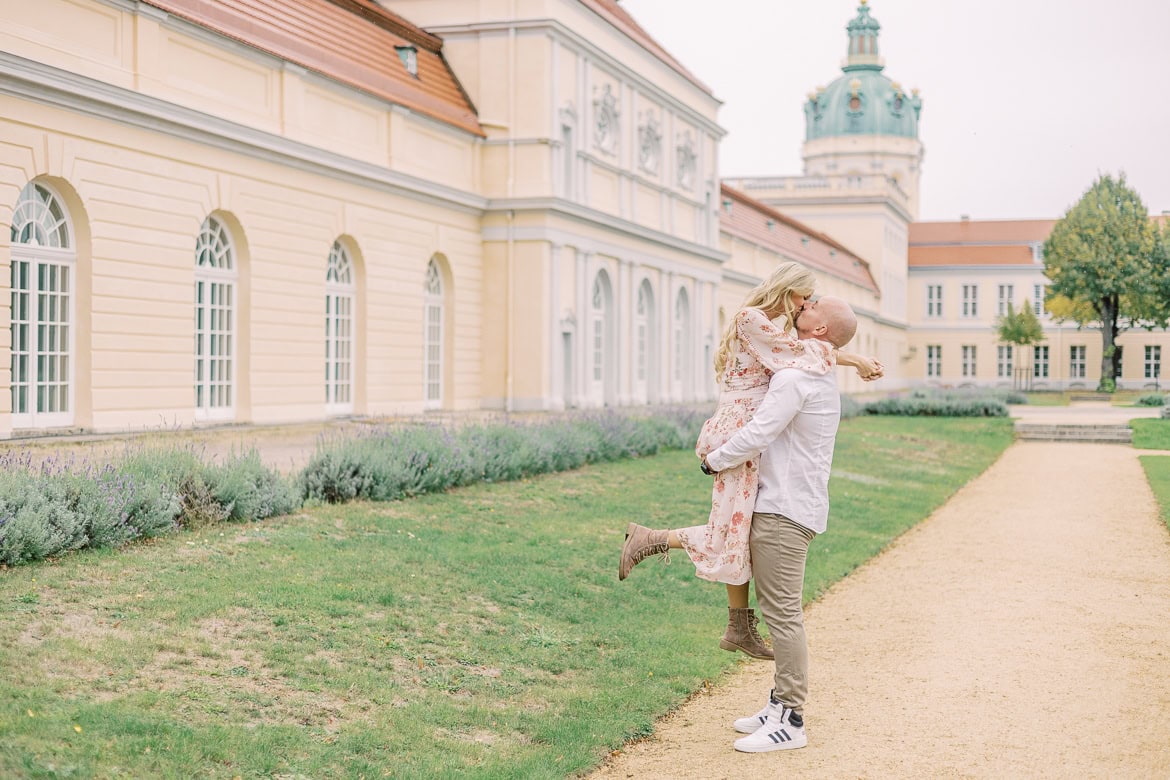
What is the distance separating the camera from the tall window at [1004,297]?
83.4 metres

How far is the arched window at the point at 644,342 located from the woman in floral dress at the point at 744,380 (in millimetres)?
29103

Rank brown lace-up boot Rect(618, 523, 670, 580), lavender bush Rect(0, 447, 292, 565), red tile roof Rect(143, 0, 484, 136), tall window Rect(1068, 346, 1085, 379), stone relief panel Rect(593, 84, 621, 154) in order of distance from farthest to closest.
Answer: tall window Rect(1068, 346, 1085, 379), stone relief panel Rect(593, 84, 621, 154), red tile roof Rect(143, 0, 484, 136), lavender bush Rect(0, 447, 292, 565), brown lace-up boot Rect(618, 523, 670, 580)

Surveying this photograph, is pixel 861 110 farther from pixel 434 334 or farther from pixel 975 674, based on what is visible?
pixel 975 674

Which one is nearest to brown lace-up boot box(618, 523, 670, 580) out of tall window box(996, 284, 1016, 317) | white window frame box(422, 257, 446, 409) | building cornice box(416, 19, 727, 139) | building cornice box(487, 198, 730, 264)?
white window frame box(422, 257, 446, 409)

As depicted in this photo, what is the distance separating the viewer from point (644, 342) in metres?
36.3

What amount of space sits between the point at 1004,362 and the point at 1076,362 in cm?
447

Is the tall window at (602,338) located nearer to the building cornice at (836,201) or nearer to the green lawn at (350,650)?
the green lawn at (350,650)

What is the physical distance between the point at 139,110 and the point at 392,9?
13951 millimetres

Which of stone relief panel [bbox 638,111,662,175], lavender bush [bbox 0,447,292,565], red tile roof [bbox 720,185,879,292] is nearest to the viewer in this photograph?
lavender bush [bbox 0,447,292,565]

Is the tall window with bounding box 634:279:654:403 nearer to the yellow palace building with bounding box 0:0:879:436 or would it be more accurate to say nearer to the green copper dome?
the yellow palace building with bounding box 0:0:879:436

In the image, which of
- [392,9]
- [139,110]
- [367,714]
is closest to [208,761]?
[367,714]

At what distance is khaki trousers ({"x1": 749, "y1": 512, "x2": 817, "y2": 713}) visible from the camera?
19.1 feet

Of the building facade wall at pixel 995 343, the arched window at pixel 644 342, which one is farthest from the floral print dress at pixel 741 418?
the building facade wall at pixel 995 343

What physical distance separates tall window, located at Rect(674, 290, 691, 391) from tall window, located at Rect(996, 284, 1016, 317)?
4985 cm
